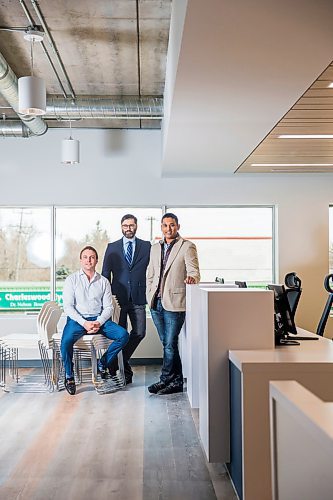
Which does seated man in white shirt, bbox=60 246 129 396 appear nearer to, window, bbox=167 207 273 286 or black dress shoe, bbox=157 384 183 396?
black dress shoe, bbox=157 384 183 396

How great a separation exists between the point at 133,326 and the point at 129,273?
565mm

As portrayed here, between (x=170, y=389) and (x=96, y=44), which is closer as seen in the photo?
(x=96, y=44)

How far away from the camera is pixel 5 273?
313 inches

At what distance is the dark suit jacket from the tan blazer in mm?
688

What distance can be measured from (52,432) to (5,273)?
3.74 meters

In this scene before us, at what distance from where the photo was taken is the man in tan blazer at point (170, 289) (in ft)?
18.9

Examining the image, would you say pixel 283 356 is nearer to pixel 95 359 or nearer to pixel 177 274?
pixel 177 274

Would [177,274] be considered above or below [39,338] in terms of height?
above

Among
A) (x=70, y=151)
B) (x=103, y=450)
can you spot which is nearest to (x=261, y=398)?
(x=103, y=450)

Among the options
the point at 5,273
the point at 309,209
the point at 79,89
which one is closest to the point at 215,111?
the point at 79,89

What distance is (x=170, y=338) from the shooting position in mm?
5785

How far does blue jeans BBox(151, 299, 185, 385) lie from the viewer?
5762mm

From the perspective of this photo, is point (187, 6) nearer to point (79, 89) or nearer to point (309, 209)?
point (79, 89)

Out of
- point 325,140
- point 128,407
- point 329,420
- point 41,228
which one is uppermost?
point 325,140
